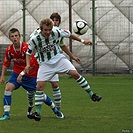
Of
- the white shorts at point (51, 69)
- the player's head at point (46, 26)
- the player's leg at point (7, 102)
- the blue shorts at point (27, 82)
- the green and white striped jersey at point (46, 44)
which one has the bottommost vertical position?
the player's leg at point (7, 102)

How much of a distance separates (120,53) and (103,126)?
581 inches

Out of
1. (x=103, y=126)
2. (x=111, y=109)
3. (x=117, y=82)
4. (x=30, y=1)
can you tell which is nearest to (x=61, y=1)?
(x=30, y=1)

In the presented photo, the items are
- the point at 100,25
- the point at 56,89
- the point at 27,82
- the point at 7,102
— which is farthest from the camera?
the point at 100,25

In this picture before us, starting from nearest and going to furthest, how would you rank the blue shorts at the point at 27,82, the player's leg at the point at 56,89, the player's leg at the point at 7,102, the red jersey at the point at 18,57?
the player's leg at the point at 7,102
the red jersey at the point at 18,57
the blue shorts at the point at 27,82
the player's leg at the point at 56,89

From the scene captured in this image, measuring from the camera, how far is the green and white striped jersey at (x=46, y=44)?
10.4m

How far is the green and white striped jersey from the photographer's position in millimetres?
10414

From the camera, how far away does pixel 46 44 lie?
1044cm

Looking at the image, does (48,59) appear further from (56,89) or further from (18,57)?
(56,89)

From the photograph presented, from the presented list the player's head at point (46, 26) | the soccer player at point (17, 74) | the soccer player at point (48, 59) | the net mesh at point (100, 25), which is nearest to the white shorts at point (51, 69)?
the soccer player at point (48, 59)

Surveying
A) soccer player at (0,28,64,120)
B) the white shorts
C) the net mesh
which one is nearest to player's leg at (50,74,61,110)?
soccer player at (0,28,64,120)

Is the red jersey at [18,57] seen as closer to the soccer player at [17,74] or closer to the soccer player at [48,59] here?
the soccer player at [17,74]

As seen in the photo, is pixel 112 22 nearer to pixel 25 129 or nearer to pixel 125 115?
pixel 125 115

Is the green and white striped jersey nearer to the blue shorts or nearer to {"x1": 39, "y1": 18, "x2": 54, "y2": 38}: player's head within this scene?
{"x1": 39, "y1": 18, "x2": 54, "y2": 38}: player's head

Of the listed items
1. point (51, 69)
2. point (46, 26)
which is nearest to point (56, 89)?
point (51, 69)
